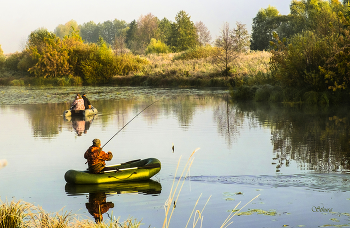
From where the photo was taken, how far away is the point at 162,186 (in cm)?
956

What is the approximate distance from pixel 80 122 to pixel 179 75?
29787 mm

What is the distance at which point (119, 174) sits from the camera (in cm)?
948

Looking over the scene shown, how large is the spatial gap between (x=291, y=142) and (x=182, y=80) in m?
35.3

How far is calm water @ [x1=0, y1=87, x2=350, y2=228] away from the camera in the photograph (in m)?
7.84

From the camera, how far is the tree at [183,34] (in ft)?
277

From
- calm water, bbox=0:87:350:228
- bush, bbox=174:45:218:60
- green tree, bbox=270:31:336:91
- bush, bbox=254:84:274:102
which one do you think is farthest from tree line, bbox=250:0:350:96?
bush, bbox=174:45:218:60

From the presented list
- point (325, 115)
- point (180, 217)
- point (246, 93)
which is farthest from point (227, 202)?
point (246, 93)

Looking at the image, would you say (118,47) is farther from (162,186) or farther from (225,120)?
(162,186)

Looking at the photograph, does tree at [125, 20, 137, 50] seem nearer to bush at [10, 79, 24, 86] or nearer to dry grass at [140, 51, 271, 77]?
dry grass at [140, 51, 271, 77]

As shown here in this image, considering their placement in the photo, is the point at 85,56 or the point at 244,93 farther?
the point at 85,56

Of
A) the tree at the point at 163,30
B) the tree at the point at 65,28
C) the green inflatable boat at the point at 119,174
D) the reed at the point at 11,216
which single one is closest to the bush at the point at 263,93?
the green inflatable boat at the point at 119,174

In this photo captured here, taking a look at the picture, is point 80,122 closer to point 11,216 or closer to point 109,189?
point 109,189

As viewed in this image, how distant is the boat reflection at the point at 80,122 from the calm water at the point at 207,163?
0.05 m

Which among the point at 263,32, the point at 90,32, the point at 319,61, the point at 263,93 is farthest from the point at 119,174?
the point at 90,32
